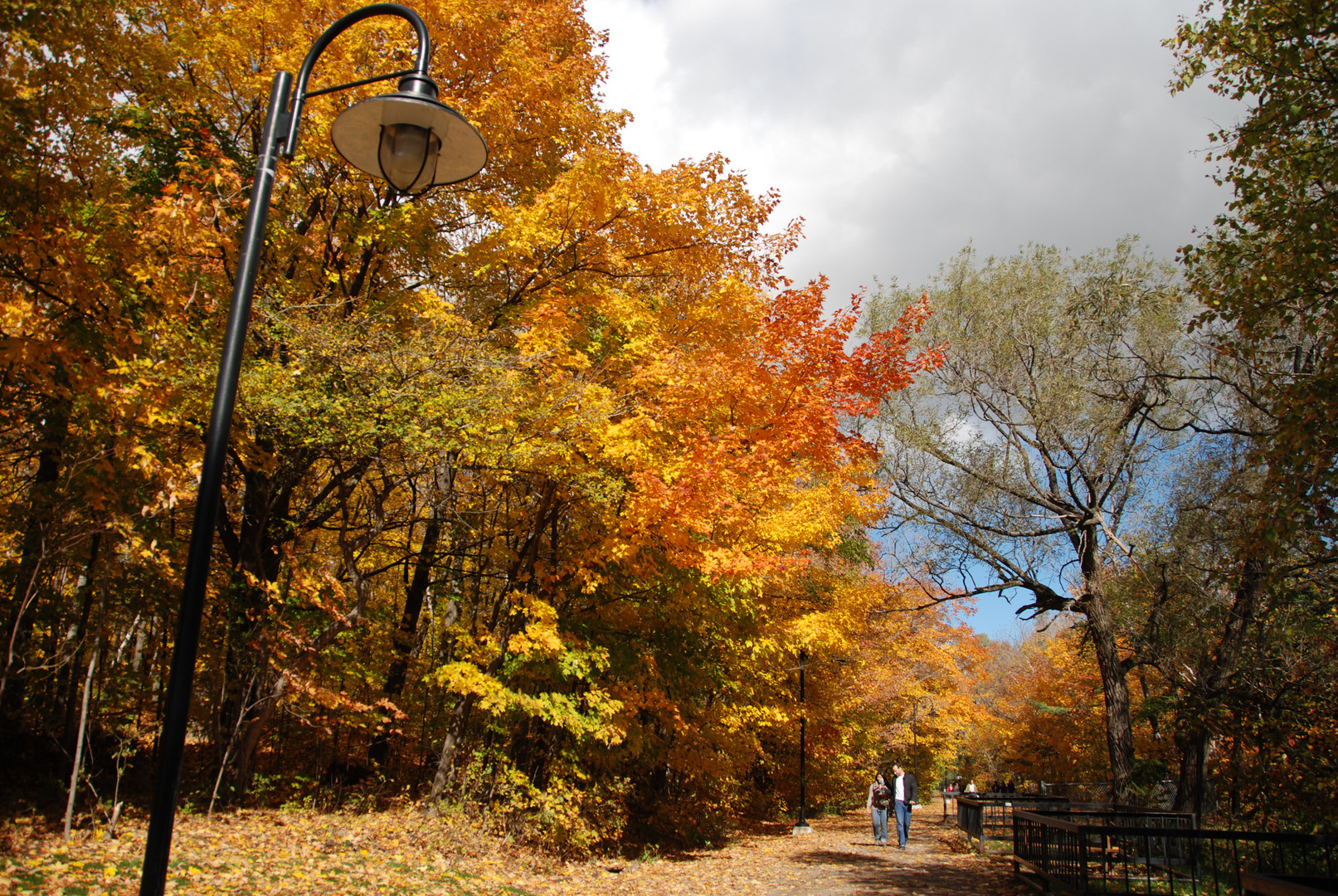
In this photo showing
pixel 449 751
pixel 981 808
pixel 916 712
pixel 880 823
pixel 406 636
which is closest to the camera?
pixel 449 751

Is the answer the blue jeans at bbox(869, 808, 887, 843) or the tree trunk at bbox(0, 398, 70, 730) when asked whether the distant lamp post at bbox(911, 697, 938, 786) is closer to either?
the blue jeans at bbox(869, 808, 887, 843)

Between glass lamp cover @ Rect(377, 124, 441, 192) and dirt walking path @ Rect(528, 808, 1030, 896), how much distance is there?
8400mm

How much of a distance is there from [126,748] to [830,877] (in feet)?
30.4

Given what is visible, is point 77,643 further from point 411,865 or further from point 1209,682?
point 1209,682

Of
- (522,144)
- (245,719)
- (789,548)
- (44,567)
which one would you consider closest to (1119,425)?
(789,548)

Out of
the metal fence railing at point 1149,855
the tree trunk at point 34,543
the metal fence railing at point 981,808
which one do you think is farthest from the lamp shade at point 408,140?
the metal fence railing at point 981,808

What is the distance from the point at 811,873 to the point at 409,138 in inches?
474

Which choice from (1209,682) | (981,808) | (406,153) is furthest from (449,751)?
(1209,682)

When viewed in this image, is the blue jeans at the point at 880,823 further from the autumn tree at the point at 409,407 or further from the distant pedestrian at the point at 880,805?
the autumn tree at the point at 409,407

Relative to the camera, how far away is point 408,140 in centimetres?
355

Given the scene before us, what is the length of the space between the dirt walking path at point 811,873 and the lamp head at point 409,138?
8.42 meters

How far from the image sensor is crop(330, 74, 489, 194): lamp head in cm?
346

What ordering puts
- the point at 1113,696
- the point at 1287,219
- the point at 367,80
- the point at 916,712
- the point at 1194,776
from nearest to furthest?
1. the point at 367,80
2. the point at 1287,219
3. the point at 1113,696
4. the point at 1194,776
5. the point at 916,712

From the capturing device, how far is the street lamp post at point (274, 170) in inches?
109
